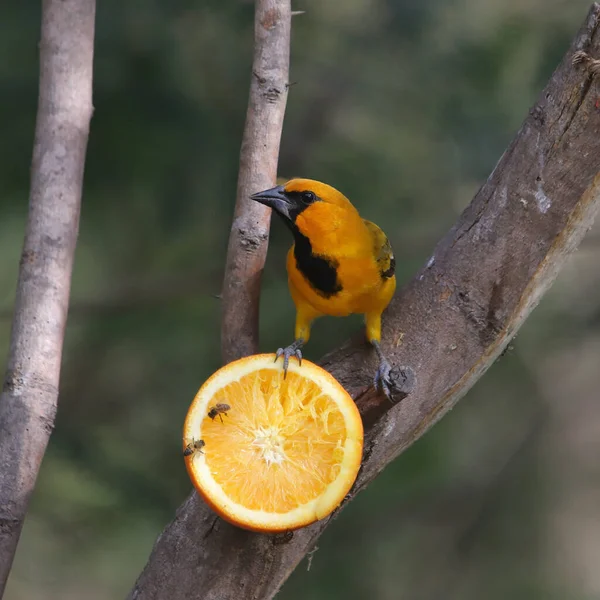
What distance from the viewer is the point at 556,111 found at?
1.55 meters

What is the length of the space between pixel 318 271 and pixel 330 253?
0.05 meters

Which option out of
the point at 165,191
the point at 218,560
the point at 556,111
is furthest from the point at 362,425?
the point at 165,191

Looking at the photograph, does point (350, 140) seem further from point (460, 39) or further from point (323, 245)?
point (323, 245)

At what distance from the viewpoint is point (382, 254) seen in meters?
1.80

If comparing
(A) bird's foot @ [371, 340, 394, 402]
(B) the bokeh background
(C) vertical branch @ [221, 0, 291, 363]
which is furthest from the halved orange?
(B) the bokeh background

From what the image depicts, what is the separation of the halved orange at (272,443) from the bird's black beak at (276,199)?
1.38 feet

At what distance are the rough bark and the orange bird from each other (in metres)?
0.07

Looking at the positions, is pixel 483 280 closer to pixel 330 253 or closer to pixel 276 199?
pixel 330 253

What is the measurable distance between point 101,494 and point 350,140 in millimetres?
1398

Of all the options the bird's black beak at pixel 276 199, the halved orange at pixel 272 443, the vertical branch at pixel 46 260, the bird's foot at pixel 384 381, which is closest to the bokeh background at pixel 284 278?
the vertical branch at pixel 46 260

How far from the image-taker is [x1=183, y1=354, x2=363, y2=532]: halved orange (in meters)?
1.27

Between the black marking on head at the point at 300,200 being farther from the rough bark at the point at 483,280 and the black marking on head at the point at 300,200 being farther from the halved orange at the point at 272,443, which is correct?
the halved orange at the point at 272,443

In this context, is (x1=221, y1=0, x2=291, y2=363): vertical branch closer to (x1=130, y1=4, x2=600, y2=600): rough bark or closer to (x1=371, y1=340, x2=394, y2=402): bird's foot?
(x1=130, y1=4, x2=600, y2=600): rough bark

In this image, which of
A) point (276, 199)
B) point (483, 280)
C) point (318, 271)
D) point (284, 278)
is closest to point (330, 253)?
point (318, 271)
